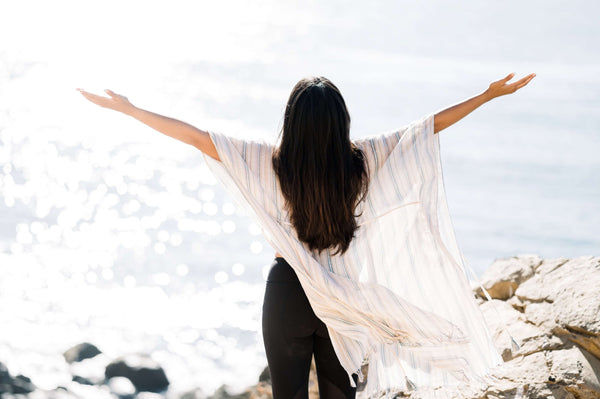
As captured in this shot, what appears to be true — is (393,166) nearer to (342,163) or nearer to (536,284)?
(342,163)

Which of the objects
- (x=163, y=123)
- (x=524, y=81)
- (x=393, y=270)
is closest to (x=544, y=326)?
(x=393, y=270)

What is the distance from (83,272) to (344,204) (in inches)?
366

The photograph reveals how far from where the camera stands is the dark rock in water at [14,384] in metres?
5.81

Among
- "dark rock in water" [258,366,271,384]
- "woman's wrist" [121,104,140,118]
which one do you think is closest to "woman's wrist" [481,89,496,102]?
"woman's wrist" [121,104,140,118]

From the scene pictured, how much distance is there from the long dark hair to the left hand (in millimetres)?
709

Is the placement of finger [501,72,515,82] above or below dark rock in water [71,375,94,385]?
above

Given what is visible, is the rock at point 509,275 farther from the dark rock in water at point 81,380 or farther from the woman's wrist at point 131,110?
the dark rock in water at point 81,380

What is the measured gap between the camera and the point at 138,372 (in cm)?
598

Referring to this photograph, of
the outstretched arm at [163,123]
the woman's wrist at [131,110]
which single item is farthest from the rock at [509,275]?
the woman's wrist at [131,110]

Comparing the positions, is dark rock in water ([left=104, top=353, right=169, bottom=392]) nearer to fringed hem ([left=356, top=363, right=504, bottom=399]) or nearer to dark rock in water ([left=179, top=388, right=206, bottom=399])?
dark rock in water ([left=179, top=388, right=206, bottom=399])

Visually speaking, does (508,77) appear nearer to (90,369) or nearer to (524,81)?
(524,81)

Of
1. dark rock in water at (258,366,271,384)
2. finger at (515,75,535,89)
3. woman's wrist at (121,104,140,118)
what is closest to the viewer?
woman's wrist at (121,104,140,118)

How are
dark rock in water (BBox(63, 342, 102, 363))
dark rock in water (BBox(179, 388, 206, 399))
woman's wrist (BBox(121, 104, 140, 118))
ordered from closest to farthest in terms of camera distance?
woman's wrist (BBox(121, 104, 140, 118)) → dark rock in water (BBox(179, 388, 206, 399)) → dark rock in water (BBox(63, 342, 102, 363))

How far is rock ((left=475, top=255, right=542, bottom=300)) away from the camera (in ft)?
13.4
